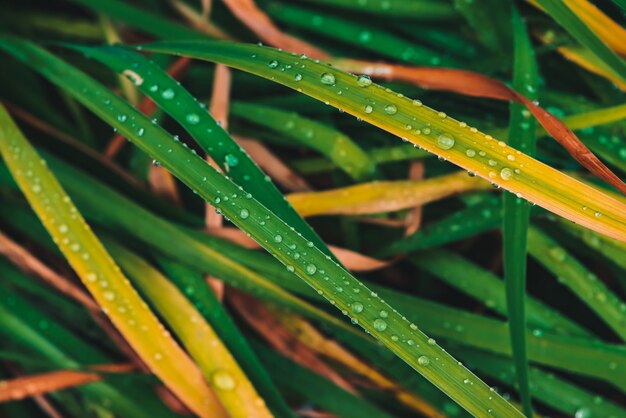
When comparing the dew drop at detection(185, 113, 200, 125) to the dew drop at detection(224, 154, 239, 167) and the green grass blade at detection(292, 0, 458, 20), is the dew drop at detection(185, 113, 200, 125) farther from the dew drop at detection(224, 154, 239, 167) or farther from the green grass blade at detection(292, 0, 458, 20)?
the green grass blade at detection(292, 0, 458, 20)

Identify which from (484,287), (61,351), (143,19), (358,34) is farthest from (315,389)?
(143,19)

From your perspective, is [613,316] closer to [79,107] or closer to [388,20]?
[388,20]

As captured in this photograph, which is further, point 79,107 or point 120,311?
point 79,107

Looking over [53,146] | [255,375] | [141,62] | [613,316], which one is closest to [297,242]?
[255,375]

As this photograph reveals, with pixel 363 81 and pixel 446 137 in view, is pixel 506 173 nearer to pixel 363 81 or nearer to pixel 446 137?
pixel 446 137

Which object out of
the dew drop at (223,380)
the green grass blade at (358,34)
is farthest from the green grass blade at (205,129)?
the green grass blade at (358,34)

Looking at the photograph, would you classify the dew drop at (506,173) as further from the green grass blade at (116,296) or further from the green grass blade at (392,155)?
the green grass blade at (116,296)
